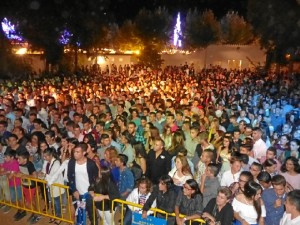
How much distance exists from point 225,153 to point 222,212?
2731mm

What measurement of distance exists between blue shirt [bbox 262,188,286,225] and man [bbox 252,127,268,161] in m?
2.44

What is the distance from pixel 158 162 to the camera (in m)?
7.56

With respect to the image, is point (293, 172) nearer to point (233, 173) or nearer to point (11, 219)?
point (233, 173)

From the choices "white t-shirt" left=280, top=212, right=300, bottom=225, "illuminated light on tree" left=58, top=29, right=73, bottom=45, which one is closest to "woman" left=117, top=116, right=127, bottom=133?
"white t-shirt" left=280, top=212, right=300, bottom=225

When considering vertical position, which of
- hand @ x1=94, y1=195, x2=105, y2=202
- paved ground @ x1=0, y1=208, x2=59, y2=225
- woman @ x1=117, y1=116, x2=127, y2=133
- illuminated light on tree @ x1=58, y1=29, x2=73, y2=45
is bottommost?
paved ground @ x1=0, y1=208, x2=59, y2=225

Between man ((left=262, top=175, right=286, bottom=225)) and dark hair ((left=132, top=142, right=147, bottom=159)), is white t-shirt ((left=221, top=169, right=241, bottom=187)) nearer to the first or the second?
man ((left=262, top=175, right=286, bottom=225))

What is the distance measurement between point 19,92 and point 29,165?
364 inches

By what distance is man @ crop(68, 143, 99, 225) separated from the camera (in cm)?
653

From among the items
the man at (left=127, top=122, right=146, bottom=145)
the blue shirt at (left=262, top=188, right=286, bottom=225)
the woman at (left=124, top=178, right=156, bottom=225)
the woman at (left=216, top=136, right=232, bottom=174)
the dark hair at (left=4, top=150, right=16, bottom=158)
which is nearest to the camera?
the blue shirt at (left=262, top=188, right=286, bottom=225)

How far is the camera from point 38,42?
28188mm

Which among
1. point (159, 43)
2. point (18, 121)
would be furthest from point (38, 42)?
point (18, 121)

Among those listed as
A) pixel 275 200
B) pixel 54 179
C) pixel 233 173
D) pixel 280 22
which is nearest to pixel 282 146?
pixel 233 173

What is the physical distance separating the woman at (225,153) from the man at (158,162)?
1.08 meters

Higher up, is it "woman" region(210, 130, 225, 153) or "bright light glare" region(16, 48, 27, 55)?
"bright light glare" region(16, 48, 27, 55)
